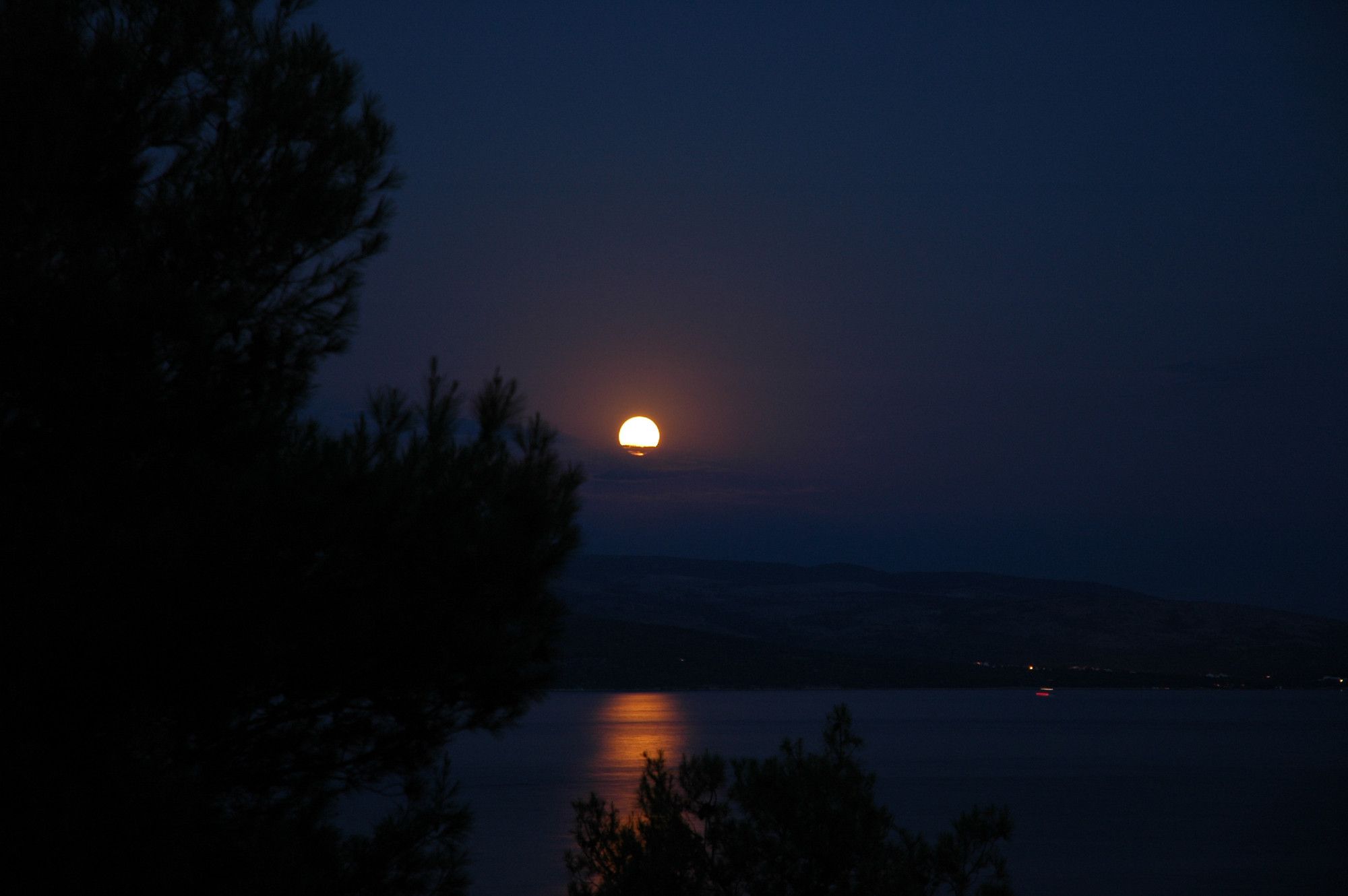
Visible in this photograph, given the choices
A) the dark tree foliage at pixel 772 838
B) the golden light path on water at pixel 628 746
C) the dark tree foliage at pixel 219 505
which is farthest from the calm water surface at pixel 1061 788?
the dark tree foliage at pixel 219 505

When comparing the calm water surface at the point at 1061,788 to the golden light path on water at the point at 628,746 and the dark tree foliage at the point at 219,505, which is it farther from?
the dark tree foliage at the point at 219,505

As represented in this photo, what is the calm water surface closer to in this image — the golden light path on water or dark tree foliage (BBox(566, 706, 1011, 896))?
the golden light path on water

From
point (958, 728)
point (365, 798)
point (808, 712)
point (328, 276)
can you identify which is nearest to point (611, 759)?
point (365, 798)

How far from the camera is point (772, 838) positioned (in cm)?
1321

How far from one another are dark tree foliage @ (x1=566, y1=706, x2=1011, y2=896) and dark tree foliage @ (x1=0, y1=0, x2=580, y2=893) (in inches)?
233

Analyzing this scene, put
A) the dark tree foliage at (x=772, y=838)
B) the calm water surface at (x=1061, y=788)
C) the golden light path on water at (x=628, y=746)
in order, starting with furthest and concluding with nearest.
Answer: the golden light path on water at (x=628, y=746), the calm water surface at (x=1061, y=788), the dark tree foliage at (x=772, y=838)

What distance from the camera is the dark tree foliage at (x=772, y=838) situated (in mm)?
12789

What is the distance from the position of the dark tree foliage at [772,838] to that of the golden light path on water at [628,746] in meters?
41.8

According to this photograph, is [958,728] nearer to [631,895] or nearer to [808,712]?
[808,712]

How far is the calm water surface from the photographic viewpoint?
5888 centimetres

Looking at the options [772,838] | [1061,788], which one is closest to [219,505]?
[772,838]

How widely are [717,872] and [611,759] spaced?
10391 cm

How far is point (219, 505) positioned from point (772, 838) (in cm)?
890

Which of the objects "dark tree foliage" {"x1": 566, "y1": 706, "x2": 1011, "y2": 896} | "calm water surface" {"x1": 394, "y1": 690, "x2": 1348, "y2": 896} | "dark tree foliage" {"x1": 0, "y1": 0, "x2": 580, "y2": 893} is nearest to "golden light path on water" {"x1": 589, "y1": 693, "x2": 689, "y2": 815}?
"calm water surface" {"x1": 394, "y1": 690, "x2": 1348, "y2": 896}
